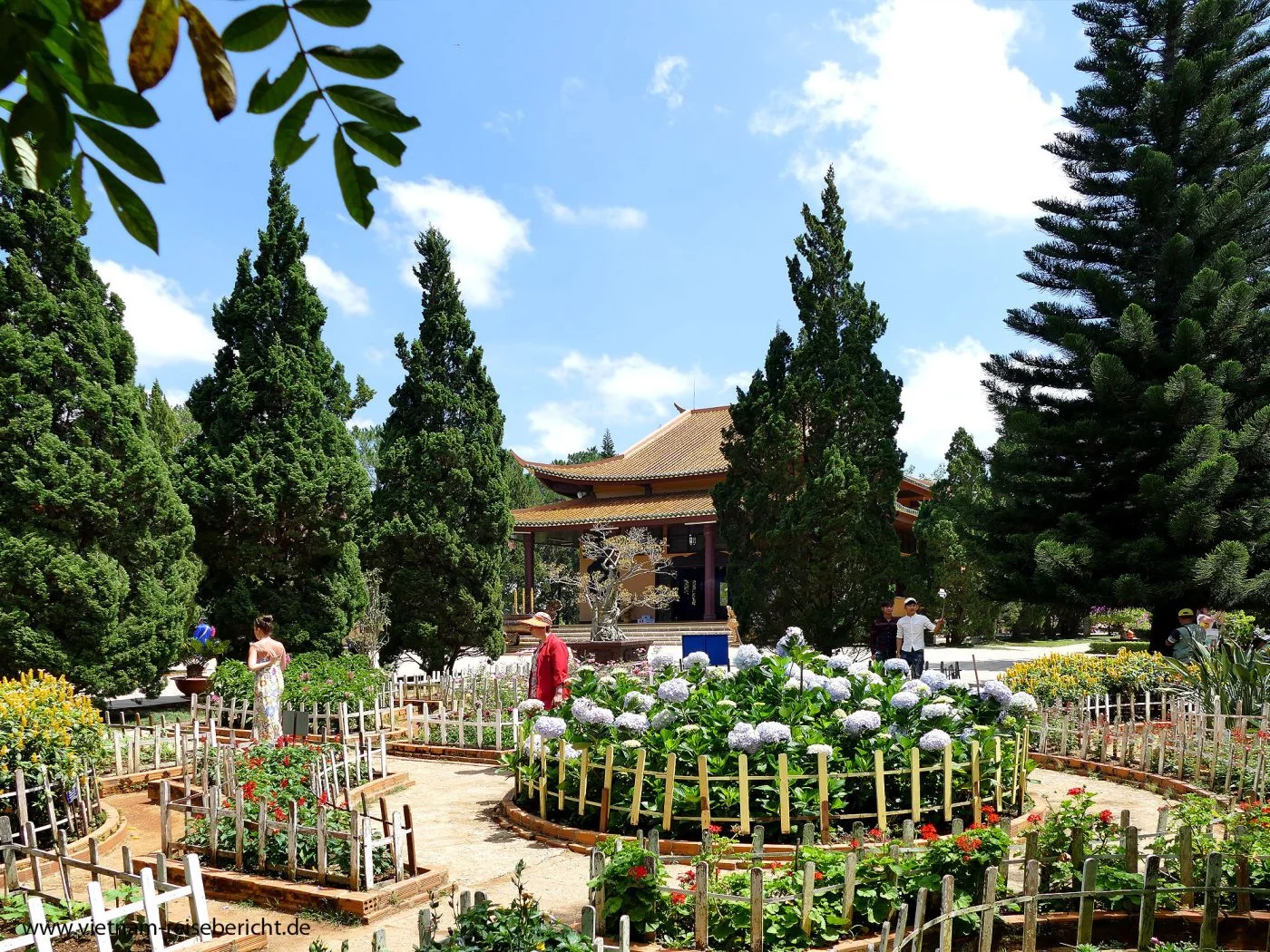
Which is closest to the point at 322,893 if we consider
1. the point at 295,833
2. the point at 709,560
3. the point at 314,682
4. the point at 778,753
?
the point at 295,833

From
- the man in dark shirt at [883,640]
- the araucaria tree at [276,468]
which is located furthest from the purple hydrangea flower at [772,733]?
the araucaria tree at [276,468]

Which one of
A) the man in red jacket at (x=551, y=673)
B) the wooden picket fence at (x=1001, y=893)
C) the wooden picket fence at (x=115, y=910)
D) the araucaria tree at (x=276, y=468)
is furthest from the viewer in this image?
the araucaria tree at (x=276, y=468)

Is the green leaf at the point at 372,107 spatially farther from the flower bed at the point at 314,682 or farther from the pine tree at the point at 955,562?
the pine tree at the point at 955,562

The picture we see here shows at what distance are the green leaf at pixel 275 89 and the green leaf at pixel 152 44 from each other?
5.2 inches

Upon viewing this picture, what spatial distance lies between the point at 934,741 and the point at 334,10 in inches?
255

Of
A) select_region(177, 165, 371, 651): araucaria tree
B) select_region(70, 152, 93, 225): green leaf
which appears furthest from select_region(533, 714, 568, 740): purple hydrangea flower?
select_region(177, 165, 371, 651): araucaria tree

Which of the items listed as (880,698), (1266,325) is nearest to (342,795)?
(880,698)

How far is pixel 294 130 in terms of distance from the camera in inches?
60.2

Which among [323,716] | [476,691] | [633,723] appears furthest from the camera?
[476,691]

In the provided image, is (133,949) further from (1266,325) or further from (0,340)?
(1266,325)

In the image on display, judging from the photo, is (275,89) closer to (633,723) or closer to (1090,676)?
(633,723)

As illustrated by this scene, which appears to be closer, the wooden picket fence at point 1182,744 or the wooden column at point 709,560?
the wooden picket fence at point 1182,744

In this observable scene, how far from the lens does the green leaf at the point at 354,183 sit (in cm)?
158

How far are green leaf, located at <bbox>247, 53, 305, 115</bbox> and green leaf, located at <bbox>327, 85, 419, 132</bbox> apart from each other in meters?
0.05
